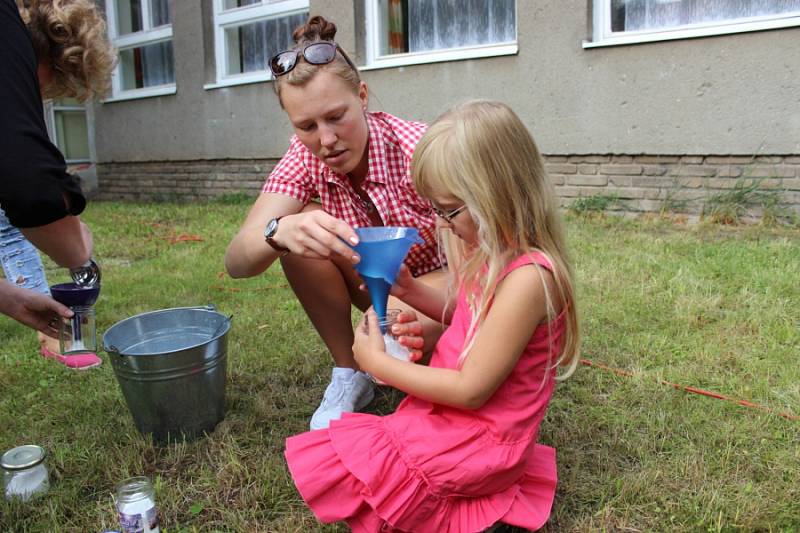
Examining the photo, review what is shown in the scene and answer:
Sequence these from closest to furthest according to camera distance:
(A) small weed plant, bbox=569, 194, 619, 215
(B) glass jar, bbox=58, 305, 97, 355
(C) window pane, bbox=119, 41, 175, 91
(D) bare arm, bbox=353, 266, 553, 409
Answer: (D) bare arm, bbox=353, 266, 553, 409 → (B) glass jar, bbox=58, 305, 97, 355 → (A) small weed plant, bbox=569, 194, 619, 215 → (C) window pane, bbox=119, 41, 175, 91

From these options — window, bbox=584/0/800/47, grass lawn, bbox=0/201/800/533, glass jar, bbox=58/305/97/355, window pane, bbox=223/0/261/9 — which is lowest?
grass lawn, bbox=0/201/800/533

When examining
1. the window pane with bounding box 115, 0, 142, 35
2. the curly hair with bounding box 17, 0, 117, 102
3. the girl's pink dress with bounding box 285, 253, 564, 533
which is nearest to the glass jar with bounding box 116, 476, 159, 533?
the girl's pink dress with bounding box 285, 253, 564, 533

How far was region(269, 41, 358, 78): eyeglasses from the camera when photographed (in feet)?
6.39

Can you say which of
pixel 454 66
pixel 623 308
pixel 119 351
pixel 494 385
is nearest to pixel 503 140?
pixel 494 385

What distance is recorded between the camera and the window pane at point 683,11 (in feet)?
16.2

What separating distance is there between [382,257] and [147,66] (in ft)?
29.6

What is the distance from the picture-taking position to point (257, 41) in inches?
324

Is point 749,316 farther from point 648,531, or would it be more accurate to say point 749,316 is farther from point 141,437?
point 141,437

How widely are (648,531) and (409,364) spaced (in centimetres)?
72

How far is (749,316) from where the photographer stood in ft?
9.90

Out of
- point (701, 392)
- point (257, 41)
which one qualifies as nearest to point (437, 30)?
point (257, 41)

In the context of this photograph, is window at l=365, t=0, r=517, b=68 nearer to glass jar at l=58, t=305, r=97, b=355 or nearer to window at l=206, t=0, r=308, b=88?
window at l=206, t=0, r=308, b=88

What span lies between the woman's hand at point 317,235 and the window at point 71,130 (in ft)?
32.1

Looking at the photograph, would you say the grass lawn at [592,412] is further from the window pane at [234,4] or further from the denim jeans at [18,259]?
the window pane at [234,4]
